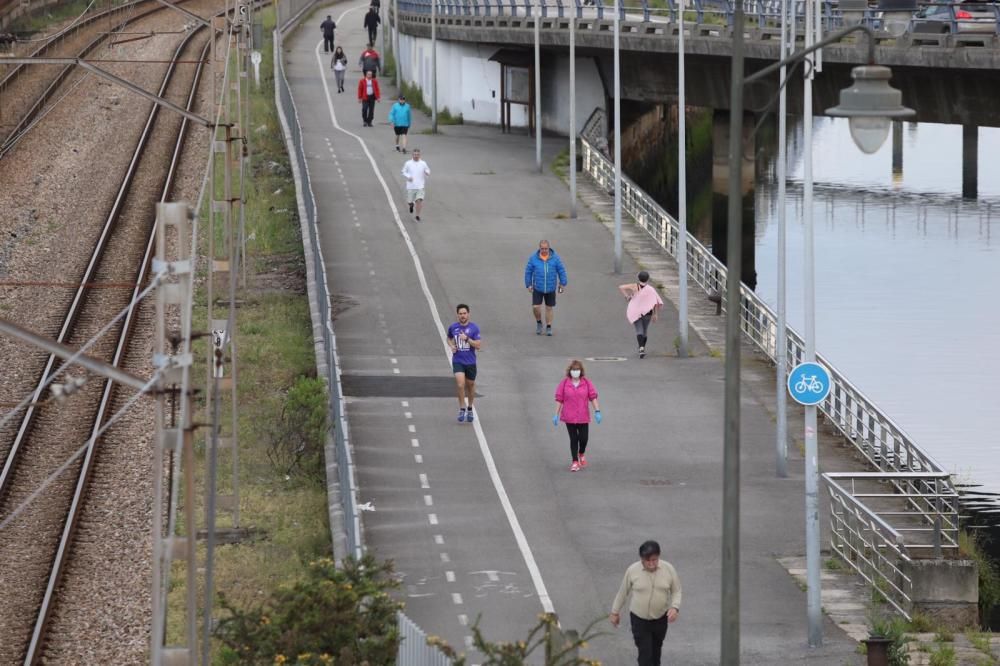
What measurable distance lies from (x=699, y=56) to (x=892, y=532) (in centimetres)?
2920

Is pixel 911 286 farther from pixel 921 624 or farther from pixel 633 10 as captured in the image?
pixel 921 624

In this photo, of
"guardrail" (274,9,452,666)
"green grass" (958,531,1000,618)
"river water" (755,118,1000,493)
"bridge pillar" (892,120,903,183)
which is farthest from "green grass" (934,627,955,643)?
"bridge pillar" (892,120,903,183)

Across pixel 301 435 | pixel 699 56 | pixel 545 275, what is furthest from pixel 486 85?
pixel 301 435

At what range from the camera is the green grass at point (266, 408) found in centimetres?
2052

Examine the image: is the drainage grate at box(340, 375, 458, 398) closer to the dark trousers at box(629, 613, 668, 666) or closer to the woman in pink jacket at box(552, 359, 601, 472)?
the woman in pink jacket at box(552, 359, 601, 472)

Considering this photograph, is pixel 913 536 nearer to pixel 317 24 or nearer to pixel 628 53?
pixel 628 53

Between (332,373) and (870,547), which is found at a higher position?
(332,373)

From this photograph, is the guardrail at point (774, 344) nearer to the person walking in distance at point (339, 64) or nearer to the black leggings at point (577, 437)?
the black leggings at point (577, 437)

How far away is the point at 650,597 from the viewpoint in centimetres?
1525

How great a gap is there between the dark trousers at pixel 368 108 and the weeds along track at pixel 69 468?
13.7m

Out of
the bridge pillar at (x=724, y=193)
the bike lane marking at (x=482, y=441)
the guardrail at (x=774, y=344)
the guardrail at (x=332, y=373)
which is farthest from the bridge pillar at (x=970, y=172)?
the guardrail at (x=332, y=373)

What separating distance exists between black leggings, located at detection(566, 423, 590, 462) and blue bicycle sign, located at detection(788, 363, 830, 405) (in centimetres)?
434

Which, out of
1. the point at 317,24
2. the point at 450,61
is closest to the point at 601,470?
the point at 450,61

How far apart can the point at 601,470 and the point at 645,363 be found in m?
6.07
